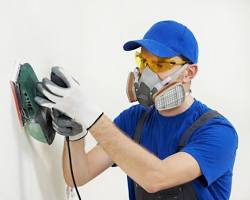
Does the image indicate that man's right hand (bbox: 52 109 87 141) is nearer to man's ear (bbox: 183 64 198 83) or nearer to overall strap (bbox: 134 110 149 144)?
overall strap (bbox: 134 110 149 144)

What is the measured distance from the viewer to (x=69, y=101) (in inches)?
42.3

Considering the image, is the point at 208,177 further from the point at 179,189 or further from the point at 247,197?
the point at 247,197

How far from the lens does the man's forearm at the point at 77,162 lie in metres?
1.40

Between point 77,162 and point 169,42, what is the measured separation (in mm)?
564

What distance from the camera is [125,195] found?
2.14 metres

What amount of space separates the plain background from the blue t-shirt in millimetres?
352

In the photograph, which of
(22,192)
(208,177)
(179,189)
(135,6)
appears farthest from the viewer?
(135,6)

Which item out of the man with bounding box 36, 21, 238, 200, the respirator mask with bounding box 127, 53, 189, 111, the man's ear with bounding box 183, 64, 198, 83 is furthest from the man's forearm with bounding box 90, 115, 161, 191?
the man's ear with bounding box 183, 64, 198, 83

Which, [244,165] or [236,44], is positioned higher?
[236,44]

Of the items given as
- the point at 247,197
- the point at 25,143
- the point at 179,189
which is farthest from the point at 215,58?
the point at 25,143

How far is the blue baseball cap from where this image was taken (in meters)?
1.36

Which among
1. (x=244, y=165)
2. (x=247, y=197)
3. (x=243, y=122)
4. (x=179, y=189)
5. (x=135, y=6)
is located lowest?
(x=247, y=197)

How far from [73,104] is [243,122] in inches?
59.8

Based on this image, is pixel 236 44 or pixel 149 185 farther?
pixel 236 44
